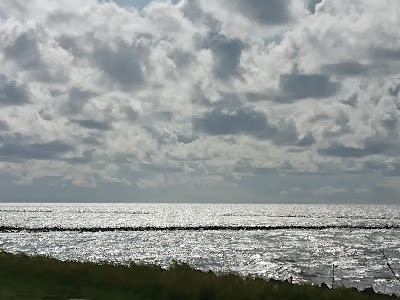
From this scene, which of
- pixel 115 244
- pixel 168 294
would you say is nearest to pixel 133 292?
A: pixel 168 294

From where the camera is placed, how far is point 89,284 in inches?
891

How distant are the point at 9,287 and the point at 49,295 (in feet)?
8.63

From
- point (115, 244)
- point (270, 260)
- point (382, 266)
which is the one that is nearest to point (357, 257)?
point (382, 266)

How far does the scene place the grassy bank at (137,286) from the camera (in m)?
19.6

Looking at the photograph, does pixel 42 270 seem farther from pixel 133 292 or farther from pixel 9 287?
pixel 133 292

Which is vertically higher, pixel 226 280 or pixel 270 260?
pixel 226 280

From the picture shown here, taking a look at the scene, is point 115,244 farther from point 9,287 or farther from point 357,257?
point 9,287

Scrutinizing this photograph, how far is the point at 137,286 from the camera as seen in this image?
21.3 metres

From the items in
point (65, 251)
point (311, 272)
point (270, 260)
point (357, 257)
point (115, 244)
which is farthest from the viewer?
point (115, 244)

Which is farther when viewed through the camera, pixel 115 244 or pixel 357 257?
pixel 115 244

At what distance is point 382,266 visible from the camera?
5888cm

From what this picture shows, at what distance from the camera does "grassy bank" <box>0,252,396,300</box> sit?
64.2 feet

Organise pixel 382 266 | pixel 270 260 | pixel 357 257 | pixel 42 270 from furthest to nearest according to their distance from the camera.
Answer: pixel 357 257 → pixel 270 260 → pixel 382 266 → pixel 42 270

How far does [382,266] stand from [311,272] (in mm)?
12023
